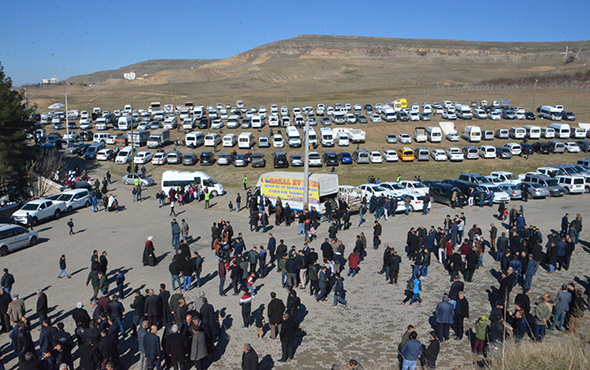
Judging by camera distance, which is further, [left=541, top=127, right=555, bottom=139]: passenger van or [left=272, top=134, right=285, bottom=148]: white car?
[left=541, top=127, right=555, bottom=139]: passenger van

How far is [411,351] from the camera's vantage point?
954 centimetres

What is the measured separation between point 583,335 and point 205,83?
124 metres

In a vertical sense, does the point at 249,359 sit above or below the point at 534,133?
below

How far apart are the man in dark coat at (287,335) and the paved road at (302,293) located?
0.25m

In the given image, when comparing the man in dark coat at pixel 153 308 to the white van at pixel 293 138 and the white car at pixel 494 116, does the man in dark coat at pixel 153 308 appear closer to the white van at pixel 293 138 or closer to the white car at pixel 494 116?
the white van at pixel 293 138

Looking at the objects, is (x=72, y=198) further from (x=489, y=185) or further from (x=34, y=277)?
(x=489, y=185)

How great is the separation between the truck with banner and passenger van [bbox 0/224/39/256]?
Answer: 12.3m

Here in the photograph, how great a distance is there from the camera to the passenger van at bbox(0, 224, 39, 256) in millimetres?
20641

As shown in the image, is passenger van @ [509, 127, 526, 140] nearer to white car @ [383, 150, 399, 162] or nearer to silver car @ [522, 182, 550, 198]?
white car @ [383, 150, 399, 162]

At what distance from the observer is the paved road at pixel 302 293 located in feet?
38.4

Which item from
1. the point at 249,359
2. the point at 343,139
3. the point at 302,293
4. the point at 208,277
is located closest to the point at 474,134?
the point at 343,139

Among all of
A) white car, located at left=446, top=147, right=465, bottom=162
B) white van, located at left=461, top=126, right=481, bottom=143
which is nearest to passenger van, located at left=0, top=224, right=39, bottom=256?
white car, located at left=446, top=147, right=465, bottom=162

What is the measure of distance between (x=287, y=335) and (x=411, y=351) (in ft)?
9.39

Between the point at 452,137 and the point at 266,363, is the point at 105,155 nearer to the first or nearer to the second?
the point at 452,137
